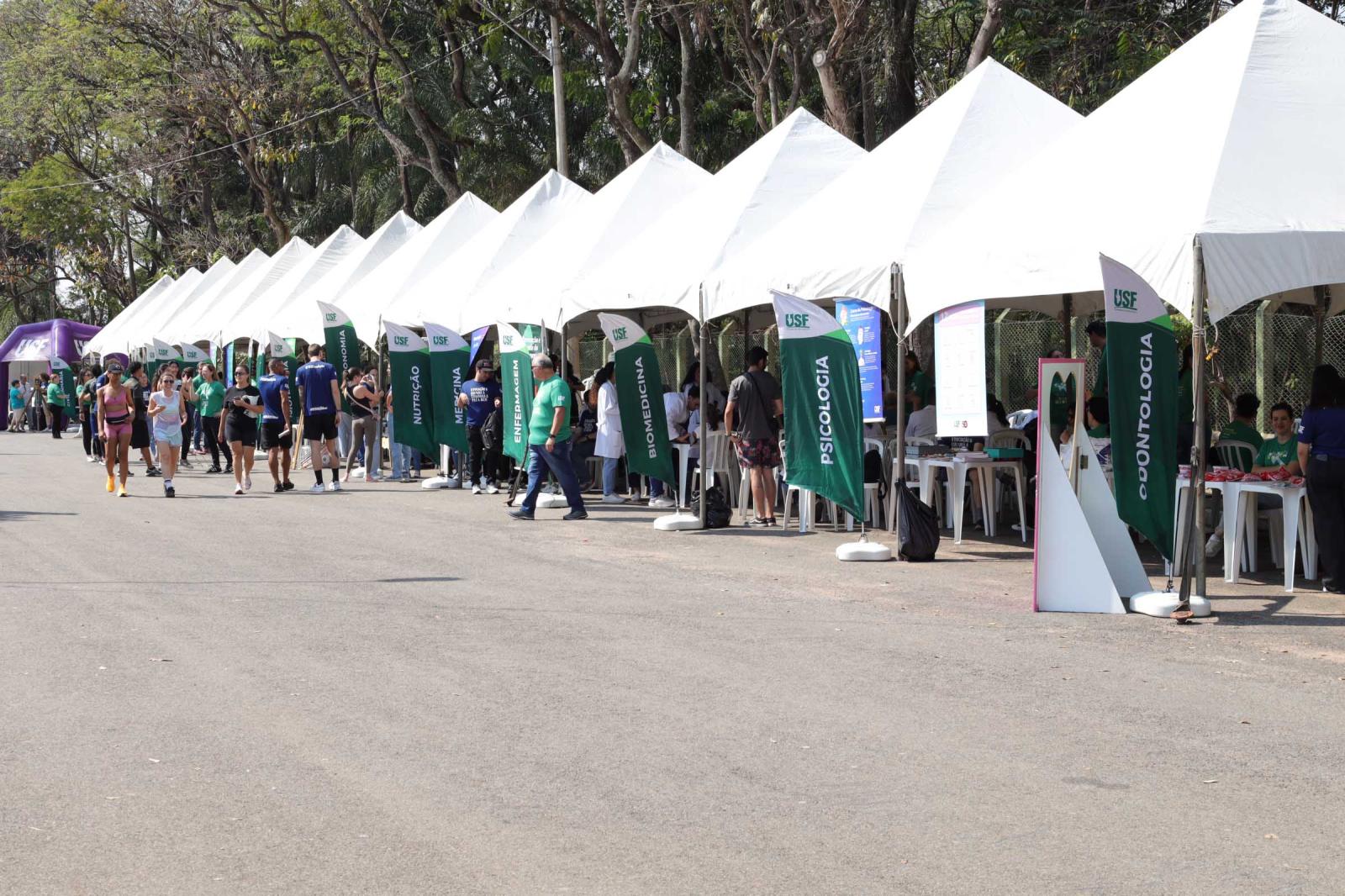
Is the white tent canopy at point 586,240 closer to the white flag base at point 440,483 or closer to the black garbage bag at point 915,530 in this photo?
the white flag base at point 440,483

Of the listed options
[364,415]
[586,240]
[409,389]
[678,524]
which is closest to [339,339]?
[364,415]

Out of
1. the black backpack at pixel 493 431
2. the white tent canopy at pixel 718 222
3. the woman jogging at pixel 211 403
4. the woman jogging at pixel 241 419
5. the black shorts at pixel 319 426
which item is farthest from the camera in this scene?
the woman jogging at pixel 211 403

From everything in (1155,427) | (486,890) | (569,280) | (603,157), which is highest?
(603,157)

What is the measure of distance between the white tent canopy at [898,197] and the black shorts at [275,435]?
8010 mm

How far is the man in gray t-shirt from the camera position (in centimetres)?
1532

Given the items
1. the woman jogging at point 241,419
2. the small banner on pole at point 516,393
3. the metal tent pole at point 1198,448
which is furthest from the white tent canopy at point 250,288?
the metal tent pole at point 1198,448

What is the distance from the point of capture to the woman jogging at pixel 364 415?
2316cm

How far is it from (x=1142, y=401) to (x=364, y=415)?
15632 millimetres

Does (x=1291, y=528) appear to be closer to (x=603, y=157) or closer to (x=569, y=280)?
(x=569, y=280)

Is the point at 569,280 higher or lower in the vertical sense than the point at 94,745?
higher

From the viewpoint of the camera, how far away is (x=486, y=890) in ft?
15.8

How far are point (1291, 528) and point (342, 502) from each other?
12161 millimetres

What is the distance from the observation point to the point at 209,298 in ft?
125

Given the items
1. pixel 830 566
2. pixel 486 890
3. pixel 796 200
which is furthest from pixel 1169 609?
pixel 796 200
